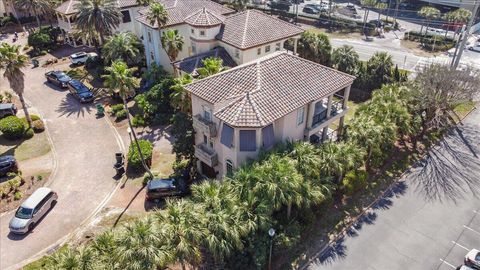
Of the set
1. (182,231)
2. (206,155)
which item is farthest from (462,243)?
(182,231)

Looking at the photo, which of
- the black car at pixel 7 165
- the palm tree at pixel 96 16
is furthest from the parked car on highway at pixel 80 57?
the black car at pixel 7 165

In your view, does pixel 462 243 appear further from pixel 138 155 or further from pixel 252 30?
pixel 252 30

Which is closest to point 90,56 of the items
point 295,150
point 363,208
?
point 295,150

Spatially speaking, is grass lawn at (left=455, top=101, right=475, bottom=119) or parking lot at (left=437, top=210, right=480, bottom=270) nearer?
parking lot at (left=437, top=210, right=480, bottom=270)

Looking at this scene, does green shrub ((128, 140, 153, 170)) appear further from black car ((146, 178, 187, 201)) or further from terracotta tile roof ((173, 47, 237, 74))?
terracotta tile roof ((173, 47, 237, 74))

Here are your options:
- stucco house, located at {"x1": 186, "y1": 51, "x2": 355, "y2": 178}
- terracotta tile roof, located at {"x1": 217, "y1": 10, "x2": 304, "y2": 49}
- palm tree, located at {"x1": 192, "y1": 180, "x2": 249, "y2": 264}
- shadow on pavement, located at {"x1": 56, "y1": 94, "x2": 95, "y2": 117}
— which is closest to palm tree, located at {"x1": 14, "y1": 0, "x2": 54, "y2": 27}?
shadow on pavement, located at {"x1": 56, "y1": 94, "x2": 95, "y2": 117}

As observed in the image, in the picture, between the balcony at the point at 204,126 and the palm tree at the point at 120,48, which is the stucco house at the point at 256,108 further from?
the palm tree at the point at 120,48

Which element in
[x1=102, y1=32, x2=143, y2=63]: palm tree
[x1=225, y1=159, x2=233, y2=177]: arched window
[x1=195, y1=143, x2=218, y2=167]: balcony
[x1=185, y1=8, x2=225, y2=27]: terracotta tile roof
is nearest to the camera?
[x1=225, y1=159, x2=233, y2=177]: arched window
